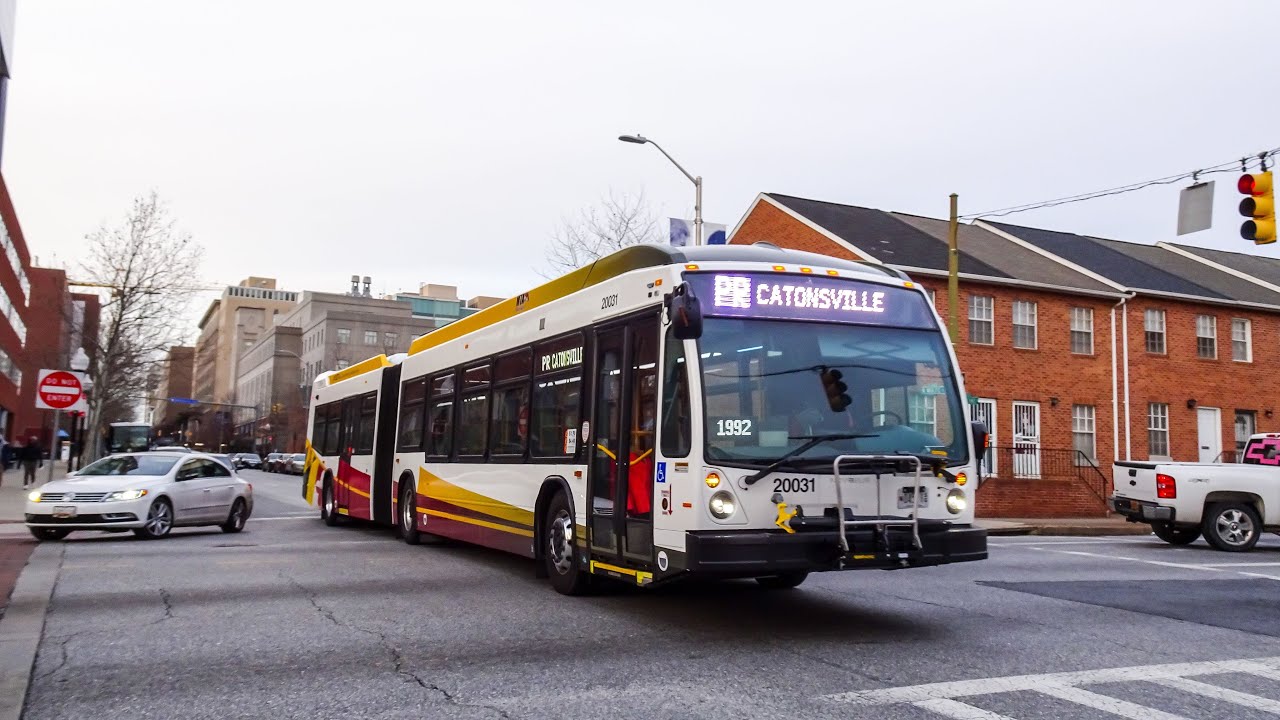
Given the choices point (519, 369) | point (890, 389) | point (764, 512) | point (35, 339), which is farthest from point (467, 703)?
point (35, 339)

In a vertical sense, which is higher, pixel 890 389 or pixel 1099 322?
pixel 1099 322

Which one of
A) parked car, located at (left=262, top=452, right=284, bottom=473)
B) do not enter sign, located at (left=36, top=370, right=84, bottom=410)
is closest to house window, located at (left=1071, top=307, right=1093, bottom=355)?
do not enter sign, located at (left=36, top=370, right=84, bottom=410)

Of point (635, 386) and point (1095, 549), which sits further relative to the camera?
point (1095, 549)

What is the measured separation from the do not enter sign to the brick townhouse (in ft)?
62.5

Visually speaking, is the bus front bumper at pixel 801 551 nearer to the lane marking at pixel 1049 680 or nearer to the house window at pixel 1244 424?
the lane marking at pixel 1049 680

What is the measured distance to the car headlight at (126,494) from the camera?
16219mm

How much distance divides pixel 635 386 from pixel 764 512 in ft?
5.67

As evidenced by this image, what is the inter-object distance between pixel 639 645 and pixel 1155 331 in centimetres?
2891

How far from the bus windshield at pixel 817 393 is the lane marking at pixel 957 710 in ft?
7.08

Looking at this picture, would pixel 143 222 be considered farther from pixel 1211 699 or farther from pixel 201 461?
pixel 1211 699

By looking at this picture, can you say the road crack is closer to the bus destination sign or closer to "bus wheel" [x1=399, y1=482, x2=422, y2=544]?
the bus destination sign

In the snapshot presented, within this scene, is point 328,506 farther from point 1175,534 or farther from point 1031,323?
point 1031,323

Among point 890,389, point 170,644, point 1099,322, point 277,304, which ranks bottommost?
point 170,644

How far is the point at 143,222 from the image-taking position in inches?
1483
